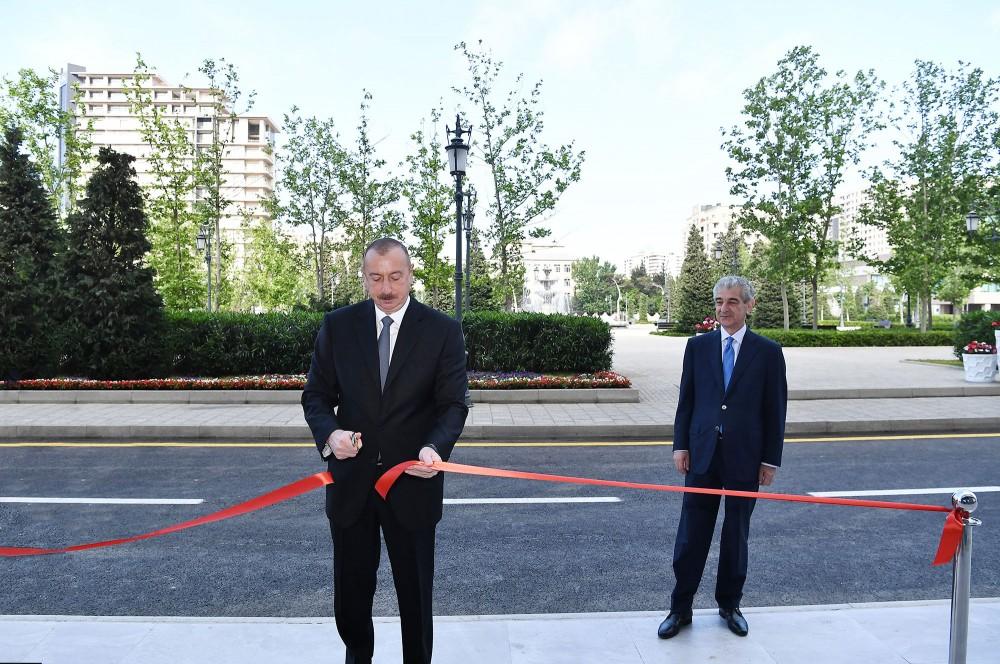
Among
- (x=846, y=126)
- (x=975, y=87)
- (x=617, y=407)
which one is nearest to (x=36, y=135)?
(x=617, y=407)

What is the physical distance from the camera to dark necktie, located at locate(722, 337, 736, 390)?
158 inches

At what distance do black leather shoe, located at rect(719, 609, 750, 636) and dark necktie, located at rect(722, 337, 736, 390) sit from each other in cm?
132

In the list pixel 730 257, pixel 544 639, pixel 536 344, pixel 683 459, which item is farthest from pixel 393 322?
pixel 730 257

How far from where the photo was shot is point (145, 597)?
14.6ft

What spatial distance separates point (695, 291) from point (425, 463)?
5474 centimetres

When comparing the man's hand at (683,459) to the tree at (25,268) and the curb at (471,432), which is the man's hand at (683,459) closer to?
the curb at (471,432)

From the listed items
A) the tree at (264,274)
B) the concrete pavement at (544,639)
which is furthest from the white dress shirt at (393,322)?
the tree at (264,274)

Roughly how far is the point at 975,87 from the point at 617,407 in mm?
31764

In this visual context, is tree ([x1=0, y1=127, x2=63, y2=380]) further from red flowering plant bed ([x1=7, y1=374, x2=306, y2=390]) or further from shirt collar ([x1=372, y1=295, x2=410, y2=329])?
shirt collar ([x1=372, y1=295, x2=410, y2=329])

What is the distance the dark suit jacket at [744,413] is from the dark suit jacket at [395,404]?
161 centimetres

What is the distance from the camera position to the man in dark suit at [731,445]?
387 cm

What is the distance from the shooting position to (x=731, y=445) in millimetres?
3875

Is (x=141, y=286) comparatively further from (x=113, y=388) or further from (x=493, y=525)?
(x=493, y=525)

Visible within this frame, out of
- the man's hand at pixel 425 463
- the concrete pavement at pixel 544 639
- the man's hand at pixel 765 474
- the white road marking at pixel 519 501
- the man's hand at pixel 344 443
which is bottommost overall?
the white road marking at pixel 519 501
